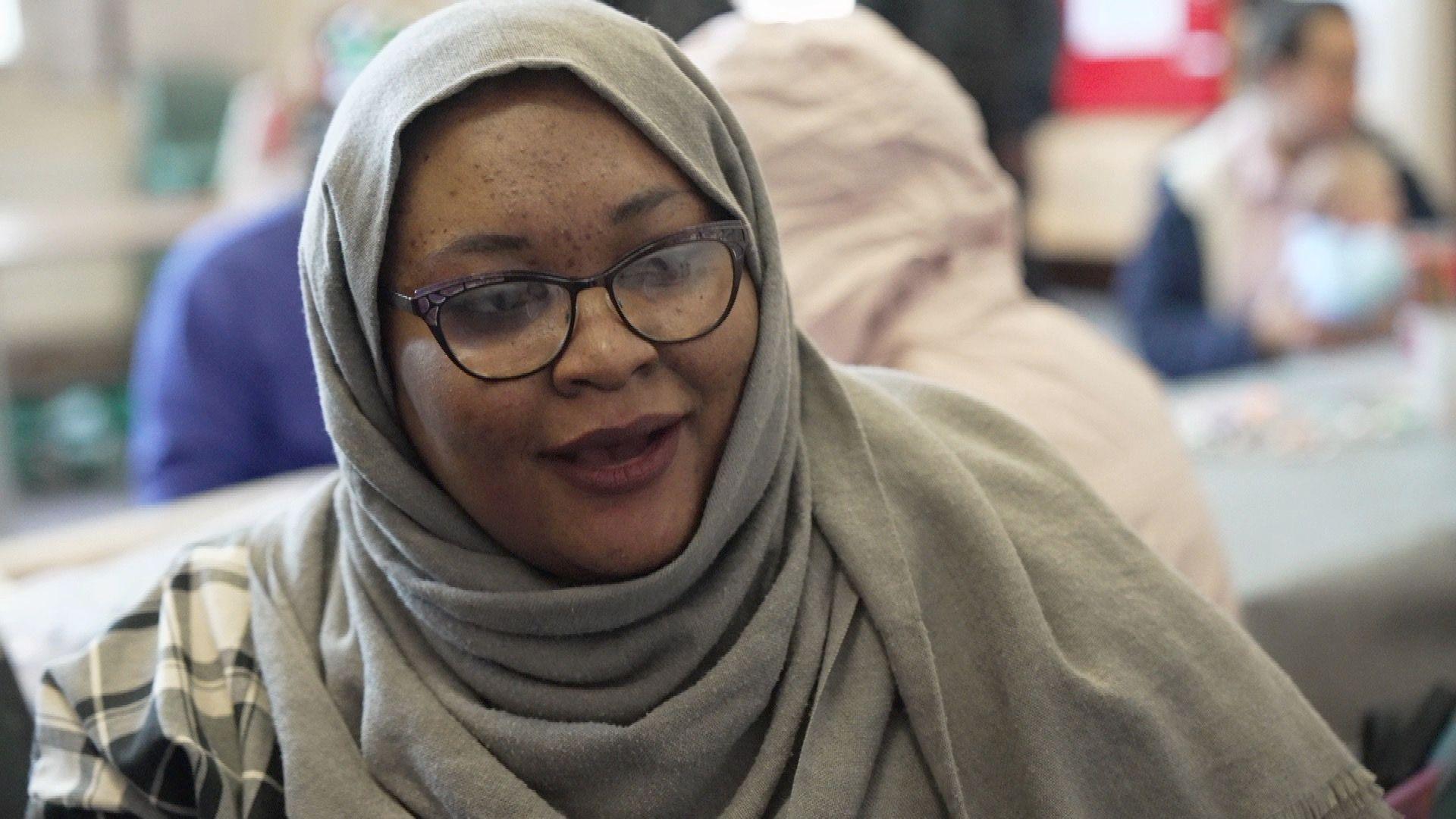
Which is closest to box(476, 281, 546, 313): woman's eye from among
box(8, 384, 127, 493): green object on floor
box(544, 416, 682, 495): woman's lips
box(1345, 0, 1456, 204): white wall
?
box(544, 416, 682, 495): woman's lips

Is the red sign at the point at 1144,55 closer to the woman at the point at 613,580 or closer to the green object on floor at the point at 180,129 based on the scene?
the green object on floor at the point at 180,129

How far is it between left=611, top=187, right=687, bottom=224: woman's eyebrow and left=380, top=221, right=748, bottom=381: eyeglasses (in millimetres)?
24

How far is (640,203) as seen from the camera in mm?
997

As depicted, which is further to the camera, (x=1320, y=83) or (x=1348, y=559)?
(x=1320, y=83)

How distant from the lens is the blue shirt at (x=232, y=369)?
2.18m

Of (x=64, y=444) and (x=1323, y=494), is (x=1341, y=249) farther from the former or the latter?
(x=64, y=444)

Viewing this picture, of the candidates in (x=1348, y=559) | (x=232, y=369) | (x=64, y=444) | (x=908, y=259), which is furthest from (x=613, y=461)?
(x=64, y=444)

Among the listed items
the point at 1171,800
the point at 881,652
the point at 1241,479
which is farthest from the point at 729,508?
the point at 1241,479

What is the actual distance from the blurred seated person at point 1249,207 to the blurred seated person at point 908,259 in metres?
1.46

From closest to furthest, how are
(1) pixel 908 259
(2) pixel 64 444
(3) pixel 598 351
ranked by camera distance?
1. (3) pixel 598 351
2. (1) pixel 908 259
3. (2) pixel 64 444

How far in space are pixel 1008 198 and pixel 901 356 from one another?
31cm

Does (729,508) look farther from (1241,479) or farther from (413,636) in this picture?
(1241,479)

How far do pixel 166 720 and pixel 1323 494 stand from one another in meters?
1.67

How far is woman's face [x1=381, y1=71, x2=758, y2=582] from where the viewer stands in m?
0.97
